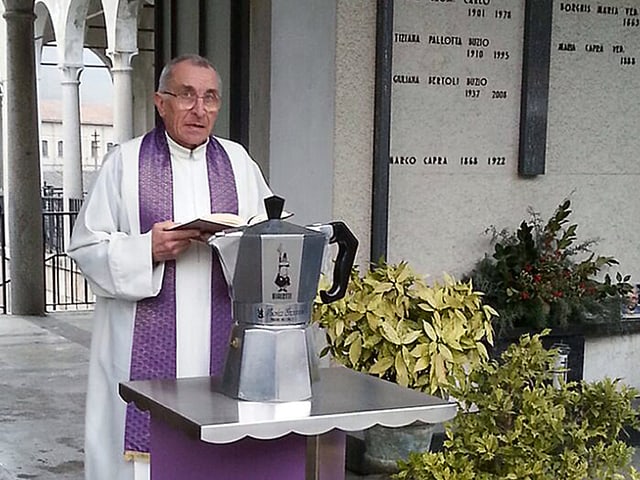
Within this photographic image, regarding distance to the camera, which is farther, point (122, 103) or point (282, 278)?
point (122, 103)

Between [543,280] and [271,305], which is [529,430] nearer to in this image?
[271,305]

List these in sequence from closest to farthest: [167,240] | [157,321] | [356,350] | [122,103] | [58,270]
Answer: [167,240]
[157,321]
[356,350]
[58,270]
[122,103]

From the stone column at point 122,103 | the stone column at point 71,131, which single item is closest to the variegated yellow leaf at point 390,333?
the stone column at point 122,103

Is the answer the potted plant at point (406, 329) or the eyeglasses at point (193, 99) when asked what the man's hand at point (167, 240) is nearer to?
the eyeglasses at point (193, 99)

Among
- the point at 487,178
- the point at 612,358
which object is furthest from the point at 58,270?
the point at 612,358

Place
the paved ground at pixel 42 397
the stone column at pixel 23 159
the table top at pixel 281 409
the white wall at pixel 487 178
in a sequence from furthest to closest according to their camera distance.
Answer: the stone column at pixel 23 159 → the paved ground at pixel 42 397 → the white wall at pixel 487 178 → the table top at pixel 281 409

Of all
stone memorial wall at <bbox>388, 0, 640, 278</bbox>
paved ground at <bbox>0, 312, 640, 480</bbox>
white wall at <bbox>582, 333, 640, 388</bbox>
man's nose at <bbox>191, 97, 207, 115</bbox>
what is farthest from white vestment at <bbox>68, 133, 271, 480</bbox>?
white wall at <bbox>582, 333, 640, 388</bbox>

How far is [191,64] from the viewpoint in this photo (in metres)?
2.22

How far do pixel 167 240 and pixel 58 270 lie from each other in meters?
9.27

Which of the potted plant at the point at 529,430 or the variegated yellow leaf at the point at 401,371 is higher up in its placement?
the potted plant at the point at 529,430

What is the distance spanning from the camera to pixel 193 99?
2.23 metres

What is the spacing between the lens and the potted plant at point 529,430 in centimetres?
203

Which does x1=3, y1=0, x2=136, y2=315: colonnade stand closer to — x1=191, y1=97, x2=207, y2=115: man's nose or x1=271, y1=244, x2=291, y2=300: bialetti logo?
x1=191, y1=97, x2=207, y2=115: man's nose

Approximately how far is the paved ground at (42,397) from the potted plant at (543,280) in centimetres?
70
